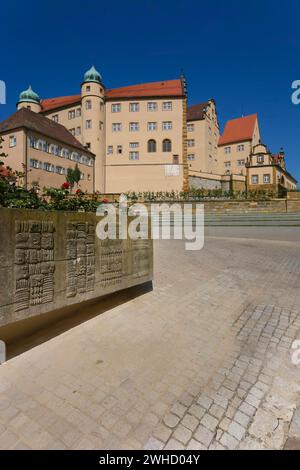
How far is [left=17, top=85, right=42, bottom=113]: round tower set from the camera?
→ 52.5 m

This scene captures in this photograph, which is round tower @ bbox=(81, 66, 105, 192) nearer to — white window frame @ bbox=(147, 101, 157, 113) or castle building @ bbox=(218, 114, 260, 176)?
white window frame @ bbox=(147, 101, 157, 113)

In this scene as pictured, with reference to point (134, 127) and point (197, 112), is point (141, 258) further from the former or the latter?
point (197, 112)

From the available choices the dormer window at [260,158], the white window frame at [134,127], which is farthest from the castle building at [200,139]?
the white window frame at [134,127]

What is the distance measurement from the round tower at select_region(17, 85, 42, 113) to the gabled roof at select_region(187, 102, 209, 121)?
30879mm

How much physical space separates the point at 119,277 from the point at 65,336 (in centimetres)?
141

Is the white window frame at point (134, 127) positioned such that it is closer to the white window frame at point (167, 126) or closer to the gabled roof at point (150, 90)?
the white window frame at point (167, 126)

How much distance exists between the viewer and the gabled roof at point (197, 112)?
52853mm

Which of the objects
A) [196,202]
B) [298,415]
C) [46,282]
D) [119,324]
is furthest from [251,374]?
[196,202]

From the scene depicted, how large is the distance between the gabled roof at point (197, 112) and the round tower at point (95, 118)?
1864 cm

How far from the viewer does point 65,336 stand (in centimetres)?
395

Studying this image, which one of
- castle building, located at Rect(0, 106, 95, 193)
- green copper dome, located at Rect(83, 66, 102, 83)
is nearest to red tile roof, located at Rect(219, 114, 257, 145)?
green copper dome, located at Rect(83, 66, 102, 83)

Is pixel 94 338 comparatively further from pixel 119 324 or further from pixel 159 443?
pixel 159 443

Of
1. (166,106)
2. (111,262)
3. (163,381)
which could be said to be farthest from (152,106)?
(163,381)

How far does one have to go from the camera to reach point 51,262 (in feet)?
11.9
